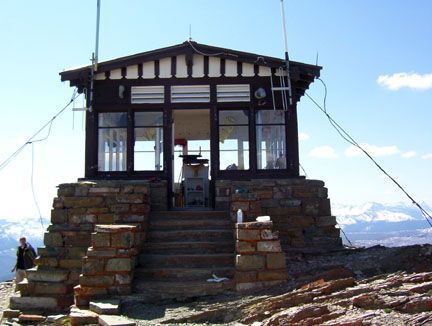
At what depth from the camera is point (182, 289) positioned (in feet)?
32.1

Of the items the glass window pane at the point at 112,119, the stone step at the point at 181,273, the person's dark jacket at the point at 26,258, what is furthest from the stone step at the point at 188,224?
the person's dark jacket at the point at 26,258

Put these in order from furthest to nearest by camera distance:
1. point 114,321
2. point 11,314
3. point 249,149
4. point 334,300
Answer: point 249,149 < point 11,314 < point 114,321 < point 334,300

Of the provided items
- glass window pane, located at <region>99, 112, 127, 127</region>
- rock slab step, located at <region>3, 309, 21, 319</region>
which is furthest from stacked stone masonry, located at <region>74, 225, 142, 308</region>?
glass window pane, located at <region>99, 112, 127, 127</region>

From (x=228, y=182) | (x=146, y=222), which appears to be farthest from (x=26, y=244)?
(x=228, y=182)

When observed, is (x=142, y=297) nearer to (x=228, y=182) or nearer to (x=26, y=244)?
(x=228, y=182)

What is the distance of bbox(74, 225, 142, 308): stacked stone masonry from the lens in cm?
957

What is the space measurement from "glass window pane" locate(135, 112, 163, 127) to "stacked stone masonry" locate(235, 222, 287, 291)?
542cm

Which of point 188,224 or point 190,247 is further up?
point 188,224

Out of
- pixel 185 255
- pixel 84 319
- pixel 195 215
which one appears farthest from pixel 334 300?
pixel 195 215

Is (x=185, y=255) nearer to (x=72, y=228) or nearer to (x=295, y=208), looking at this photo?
(x=72, y=228)

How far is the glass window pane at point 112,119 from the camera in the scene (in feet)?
47.0

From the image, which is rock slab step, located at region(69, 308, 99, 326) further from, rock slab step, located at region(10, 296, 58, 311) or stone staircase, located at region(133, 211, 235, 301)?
rock slab step, located at region(10, 296, 58, 311)

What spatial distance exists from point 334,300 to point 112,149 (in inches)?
320

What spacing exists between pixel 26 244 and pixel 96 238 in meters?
5.99
